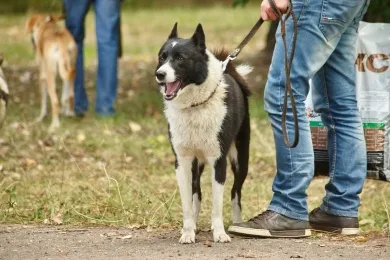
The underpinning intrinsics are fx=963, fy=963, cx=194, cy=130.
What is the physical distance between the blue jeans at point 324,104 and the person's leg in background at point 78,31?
5.26m

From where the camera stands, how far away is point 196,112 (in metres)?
5.34

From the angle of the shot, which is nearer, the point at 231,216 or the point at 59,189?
the point at 231,216

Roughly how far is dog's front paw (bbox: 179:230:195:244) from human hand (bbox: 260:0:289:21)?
126 cm

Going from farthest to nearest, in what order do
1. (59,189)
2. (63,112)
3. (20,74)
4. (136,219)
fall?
1. (20,74)
2. (63,112)
3. (59,189)
4. (136,219)

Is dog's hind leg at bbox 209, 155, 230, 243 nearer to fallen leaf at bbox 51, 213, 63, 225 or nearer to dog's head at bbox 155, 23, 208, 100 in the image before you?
dog's head at bbox 155, 23, 208, 100

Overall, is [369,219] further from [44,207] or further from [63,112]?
[63,112]

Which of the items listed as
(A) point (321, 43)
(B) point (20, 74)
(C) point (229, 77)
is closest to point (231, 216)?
(C) point (229, 77)

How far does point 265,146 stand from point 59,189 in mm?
2554

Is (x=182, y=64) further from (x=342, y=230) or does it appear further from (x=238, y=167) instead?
(x=342, y=230)

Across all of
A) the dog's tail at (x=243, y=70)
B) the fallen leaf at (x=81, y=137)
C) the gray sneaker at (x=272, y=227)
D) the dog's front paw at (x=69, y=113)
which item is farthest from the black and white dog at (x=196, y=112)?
the dog's front paw at (x=69, y=113)

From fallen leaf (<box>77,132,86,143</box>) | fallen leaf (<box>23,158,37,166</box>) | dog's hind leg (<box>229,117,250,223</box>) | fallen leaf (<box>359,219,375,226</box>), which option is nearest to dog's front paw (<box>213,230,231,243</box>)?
dog's hind leg (<box>229,117,250,223</box>)

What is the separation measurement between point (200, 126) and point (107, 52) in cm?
528

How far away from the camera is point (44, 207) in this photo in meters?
6.31

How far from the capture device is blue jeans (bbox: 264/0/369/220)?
5.20 m
